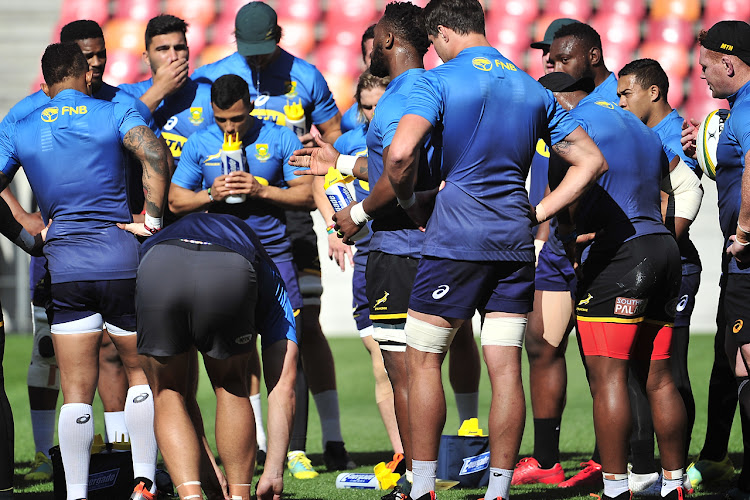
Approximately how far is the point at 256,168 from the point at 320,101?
1093 mm

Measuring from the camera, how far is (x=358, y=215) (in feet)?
14.2

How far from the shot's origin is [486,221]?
398cm

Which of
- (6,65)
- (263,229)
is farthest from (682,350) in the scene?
(6,65)

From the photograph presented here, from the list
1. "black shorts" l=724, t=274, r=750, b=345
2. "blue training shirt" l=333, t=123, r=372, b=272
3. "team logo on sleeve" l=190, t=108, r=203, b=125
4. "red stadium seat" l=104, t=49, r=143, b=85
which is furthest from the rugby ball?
"red stadium seat" l=104, t=49, r=143, b=85

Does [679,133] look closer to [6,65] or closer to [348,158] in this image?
[348,158]

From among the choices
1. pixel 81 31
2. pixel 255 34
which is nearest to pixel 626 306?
pixel 255 34

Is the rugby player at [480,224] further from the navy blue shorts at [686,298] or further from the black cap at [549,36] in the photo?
the black cap at [549,36]

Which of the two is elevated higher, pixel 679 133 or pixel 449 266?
pixel 679 133

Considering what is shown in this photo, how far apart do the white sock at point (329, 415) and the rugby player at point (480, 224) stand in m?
2.08

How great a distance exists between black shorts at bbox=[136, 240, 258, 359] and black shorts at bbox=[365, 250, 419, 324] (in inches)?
41.0

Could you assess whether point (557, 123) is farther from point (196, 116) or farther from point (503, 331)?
point (196, 116)

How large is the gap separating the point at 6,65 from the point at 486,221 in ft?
46.6

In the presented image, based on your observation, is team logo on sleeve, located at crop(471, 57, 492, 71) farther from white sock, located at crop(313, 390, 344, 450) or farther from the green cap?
white sock, located at crop(313, 390, 344, 450)

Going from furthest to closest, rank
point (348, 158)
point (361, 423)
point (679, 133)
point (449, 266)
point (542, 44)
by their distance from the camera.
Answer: point (361, 423) → point (542, 44) → point (679, 133) → point (348, 158) → point (449, 266)
